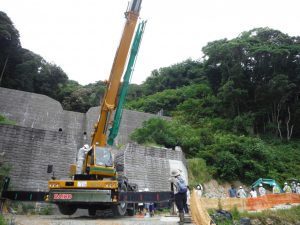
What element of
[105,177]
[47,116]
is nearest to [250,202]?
[105,177]

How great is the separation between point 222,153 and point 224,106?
10.8m

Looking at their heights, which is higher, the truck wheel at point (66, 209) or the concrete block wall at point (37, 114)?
the concrete block wall at point (37, 114)

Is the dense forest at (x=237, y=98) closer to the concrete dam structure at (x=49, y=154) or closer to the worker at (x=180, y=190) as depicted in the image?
the concrete dam structure at (x=49, y=154)

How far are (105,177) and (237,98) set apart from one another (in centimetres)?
2469

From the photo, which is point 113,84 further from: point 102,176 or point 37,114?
point 37,114

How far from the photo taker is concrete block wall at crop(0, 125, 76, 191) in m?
15.1

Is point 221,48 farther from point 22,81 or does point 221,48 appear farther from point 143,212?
point 143,212

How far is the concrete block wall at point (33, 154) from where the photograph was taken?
15125 mm

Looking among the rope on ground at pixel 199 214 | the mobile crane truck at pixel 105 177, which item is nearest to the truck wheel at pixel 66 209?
the mobile crane truck at pixel 105 177

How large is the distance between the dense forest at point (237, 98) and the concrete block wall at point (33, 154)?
829cm

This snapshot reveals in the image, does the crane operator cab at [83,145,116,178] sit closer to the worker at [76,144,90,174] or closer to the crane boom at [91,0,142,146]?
the worker at [76,144,90,174]

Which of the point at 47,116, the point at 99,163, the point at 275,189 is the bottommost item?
the point at 99,163

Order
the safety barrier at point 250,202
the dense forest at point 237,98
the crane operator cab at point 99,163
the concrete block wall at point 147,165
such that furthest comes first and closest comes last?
the dense forest at point 237,98, the concrete block wall at point 147,165, the safety barrier at point 250,202, the crane operator cab at point 99,163

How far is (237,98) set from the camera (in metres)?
33.0
